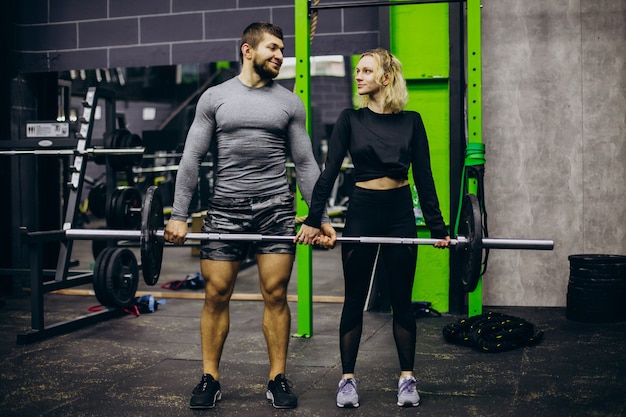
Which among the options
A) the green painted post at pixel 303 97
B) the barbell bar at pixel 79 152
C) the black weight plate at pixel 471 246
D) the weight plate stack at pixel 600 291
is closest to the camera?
the black weight plate at pixel 471 246

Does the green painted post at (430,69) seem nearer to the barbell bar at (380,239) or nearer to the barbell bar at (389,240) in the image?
the barbell bar at (380,239)

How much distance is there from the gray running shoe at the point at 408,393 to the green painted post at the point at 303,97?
1277 millimetres

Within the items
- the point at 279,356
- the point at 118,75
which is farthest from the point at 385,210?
the point at 118,75

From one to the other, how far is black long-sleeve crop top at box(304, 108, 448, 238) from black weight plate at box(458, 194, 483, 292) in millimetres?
106

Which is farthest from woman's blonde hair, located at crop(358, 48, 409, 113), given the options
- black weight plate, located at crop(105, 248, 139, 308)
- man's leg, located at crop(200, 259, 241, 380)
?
black weight plate, located at crop(105, 248, 139, 308)

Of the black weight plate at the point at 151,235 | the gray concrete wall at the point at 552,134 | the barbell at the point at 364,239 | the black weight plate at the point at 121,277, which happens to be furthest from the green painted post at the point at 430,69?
the black weight plate at the point at 151,235

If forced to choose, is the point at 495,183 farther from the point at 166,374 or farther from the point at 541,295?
the point at 166,374

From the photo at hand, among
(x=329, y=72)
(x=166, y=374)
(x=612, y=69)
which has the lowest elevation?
(x=166, y=374)

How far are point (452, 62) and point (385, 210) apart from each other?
6.94 ft

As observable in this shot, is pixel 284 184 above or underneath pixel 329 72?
underneath

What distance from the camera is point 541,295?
Answer: 4672 millimetres

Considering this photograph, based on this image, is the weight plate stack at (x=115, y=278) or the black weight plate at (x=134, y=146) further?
the black weight plate at (x=134, y=146)

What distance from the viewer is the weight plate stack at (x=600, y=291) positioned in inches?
164

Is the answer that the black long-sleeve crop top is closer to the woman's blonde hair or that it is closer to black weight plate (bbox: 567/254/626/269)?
the woman's blonde hair
